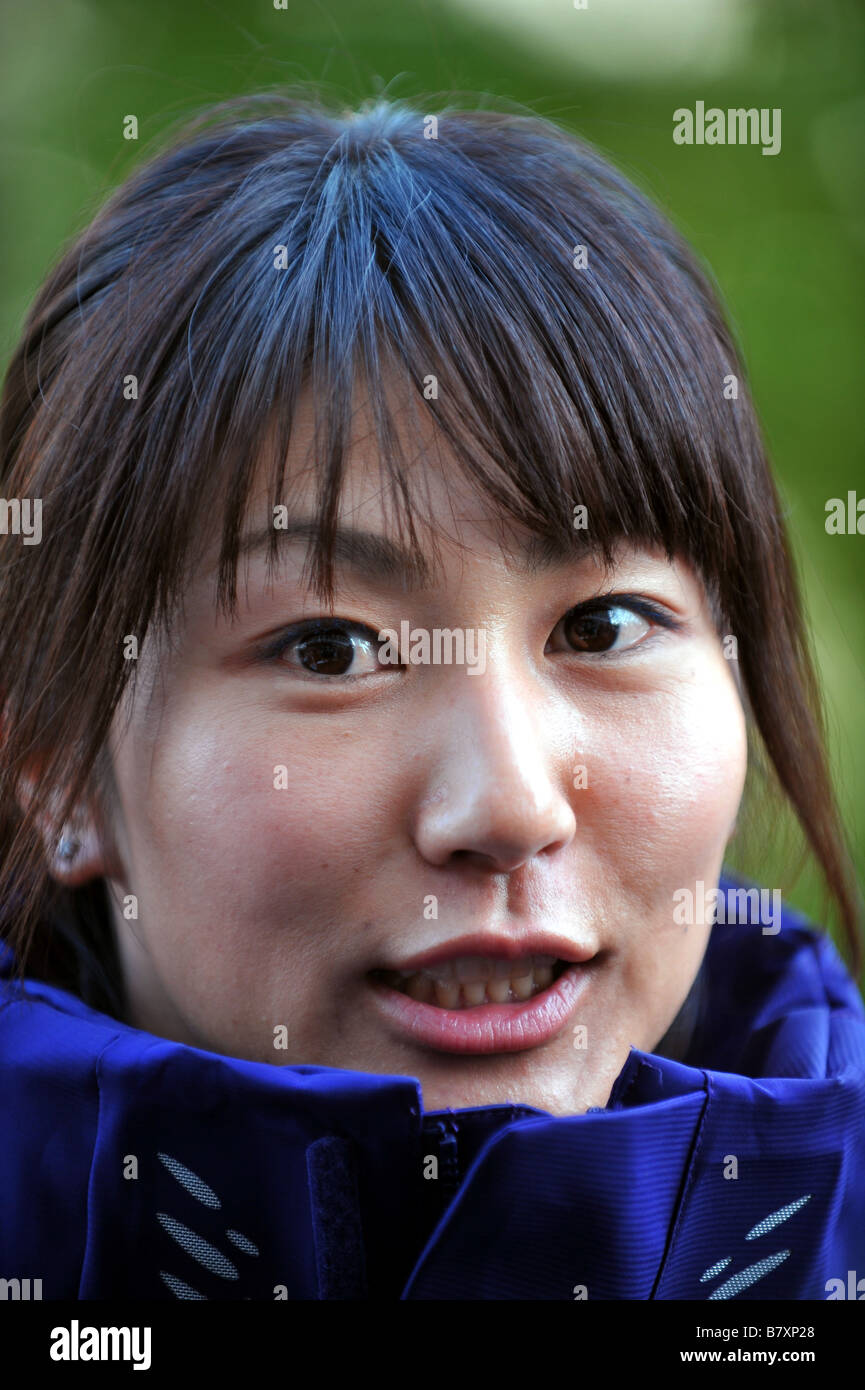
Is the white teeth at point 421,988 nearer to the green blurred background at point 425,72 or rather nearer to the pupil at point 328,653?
the pupil at point 328,653

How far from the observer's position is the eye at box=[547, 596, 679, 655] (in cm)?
116

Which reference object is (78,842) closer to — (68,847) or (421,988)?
(68,847)

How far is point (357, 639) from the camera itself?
3.62 feet

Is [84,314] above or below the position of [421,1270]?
above

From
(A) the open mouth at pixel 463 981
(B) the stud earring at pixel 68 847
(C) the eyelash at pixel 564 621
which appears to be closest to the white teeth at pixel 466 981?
(A) the open mouth at pixel 463 981

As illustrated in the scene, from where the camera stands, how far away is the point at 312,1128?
40.3 inches

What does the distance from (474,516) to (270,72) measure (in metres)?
0.81

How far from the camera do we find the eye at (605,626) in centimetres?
116

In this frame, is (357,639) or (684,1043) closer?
(357,639)

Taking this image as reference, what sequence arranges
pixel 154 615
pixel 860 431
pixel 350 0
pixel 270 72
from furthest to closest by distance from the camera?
pixel 860 431, pixel 270 72, pixel 350 0, pixel 154 615

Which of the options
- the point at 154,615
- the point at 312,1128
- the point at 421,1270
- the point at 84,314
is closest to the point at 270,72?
the point at 84,314

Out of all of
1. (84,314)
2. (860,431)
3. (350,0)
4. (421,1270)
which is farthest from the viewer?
(860,431)
